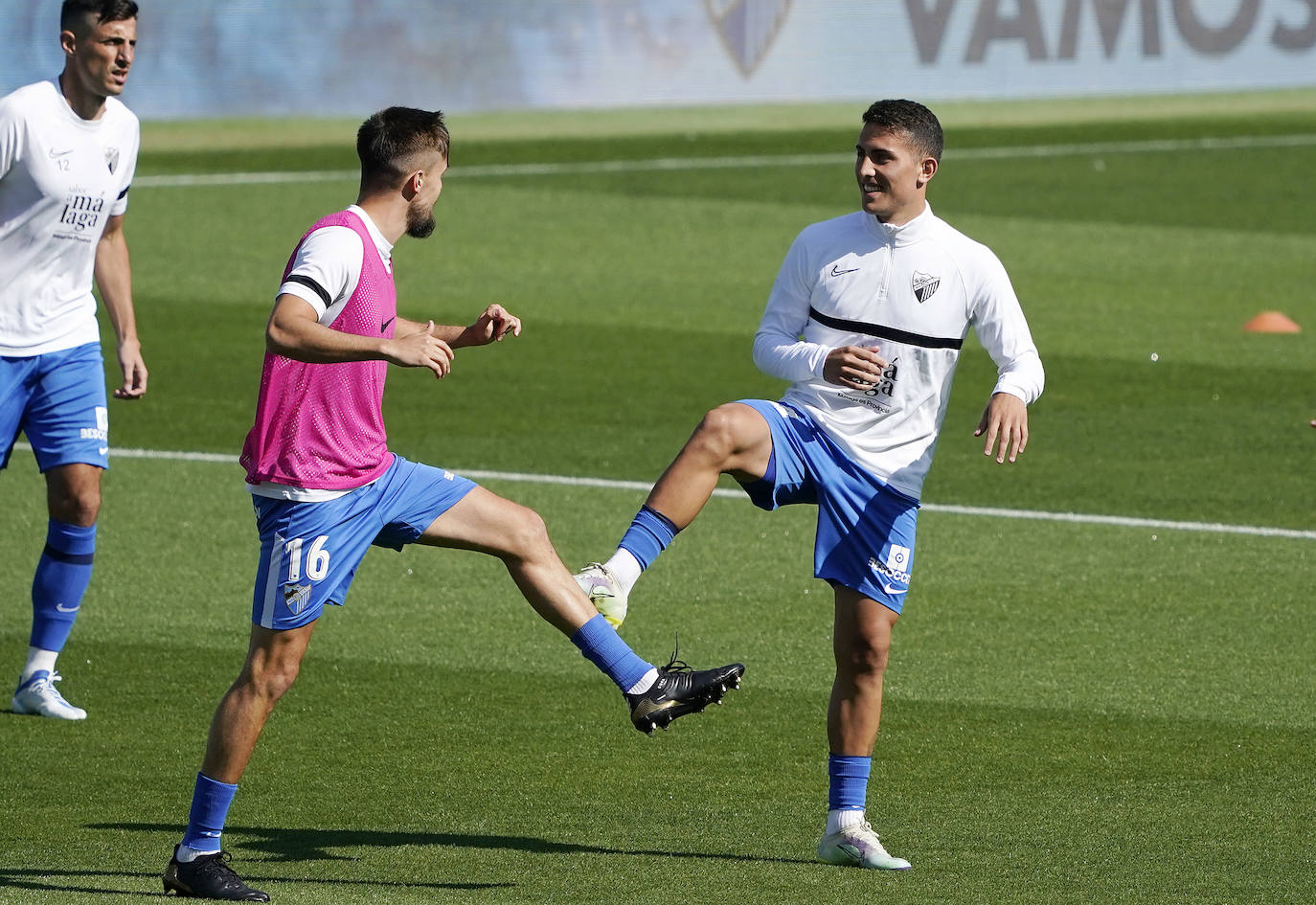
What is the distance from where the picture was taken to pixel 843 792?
6.59m

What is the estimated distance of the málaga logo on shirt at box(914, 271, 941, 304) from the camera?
6633 mm

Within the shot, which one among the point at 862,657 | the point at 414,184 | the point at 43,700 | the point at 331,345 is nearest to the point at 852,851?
the point at 862,657

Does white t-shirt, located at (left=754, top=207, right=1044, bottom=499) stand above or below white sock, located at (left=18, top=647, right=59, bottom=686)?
above

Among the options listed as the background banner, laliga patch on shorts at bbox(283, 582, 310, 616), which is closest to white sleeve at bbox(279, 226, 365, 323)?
laliga patch on shorts at bbox(283, 582, 310, 616)

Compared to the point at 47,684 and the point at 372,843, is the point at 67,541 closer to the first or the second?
the point at 47,684

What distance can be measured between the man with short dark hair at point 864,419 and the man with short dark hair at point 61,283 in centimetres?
260

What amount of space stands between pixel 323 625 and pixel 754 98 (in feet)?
79.9

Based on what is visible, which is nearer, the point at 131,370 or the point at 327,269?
the point at 327,269

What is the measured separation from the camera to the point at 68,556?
8.36m

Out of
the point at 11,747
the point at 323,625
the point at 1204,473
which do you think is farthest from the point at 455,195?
the point at 11,747

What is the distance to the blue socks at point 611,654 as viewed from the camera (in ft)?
20.4

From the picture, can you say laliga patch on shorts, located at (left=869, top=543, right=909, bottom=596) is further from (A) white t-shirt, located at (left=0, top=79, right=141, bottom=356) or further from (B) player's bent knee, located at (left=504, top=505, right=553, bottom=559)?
(A) white t-shirt, located at (left=0, top=79, right=141, bottom=356)

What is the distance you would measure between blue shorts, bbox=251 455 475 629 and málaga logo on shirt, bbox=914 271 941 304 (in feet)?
5.53

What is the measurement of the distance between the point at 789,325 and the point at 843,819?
152 cm
